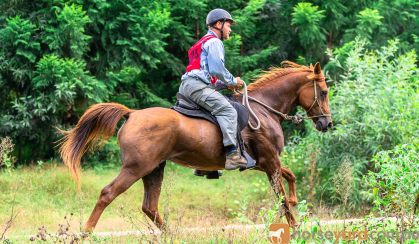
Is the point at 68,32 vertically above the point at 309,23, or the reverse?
the point at 68,32

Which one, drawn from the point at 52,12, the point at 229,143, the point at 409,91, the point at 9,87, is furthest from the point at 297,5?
the point at 229,143

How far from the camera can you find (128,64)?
655 inches

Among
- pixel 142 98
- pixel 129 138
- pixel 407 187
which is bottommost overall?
pixel 142 98

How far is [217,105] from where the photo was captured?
9742 millimetres

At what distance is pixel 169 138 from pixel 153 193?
0.84 m

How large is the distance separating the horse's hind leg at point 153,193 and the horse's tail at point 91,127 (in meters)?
0.81

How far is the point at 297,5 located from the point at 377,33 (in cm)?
257

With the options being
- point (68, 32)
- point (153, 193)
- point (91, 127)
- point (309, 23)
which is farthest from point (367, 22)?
point (91, 127)

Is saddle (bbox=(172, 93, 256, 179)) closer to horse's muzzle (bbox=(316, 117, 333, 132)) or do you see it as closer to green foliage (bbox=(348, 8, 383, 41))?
horse's muzzle (bbox=(316, 117, 333, 132))

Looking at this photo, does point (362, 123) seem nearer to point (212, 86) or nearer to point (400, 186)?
point (212, 86)

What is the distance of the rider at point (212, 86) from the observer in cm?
966

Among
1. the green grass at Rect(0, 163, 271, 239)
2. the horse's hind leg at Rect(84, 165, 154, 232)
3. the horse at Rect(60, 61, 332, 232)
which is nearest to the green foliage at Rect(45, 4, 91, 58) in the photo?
the green grass at Rect(0, 163, 271, 239)

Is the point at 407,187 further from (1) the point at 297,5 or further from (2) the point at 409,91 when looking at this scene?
(1) the point at 297,5

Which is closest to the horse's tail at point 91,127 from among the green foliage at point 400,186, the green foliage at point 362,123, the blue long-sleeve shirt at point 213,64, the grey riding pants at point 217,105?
the grey riding pants at point 217,105
